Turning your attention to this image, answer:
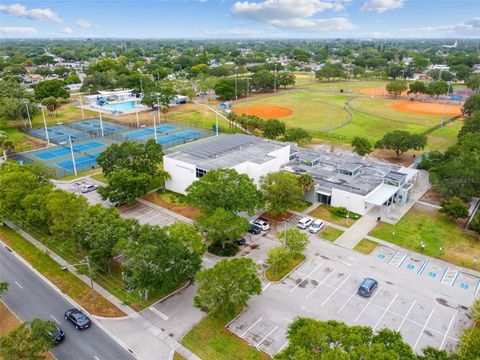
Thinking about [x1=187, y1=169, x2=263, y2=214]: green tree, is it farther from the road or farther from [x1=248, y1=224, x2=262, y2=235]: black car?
the road

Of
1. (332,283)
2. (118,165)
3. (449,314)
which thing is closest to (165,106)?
(118,165)

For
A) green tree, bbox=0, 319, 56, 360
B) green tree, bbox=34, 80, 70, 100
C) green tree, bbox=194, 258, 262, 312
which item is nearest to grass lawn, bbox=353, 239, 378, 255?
green tree, bbox=194, 258, 262, 312

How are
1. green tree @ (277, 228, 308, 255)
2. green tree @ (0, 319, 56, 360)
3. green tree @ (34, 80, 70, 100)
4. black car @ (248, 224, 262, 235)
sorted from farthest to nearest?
green tree @ (34, 80, 70, 100) → black car @ (248, 224, 262, 235) → green tree @ (277, 228, 308, 255) → green tree @ (0, 319, 56, 360)

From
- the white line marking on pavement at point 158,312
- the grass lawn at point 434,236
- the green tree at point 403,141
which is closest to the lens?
the white line marking on pavement at point 158,312

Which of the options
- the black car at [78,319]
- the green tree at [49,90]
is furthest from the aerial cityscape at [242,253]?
the green tree at [49,90]

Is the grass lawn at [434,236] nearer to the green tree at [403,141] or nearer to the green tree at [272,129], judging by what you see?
the green tree at [403,141]
